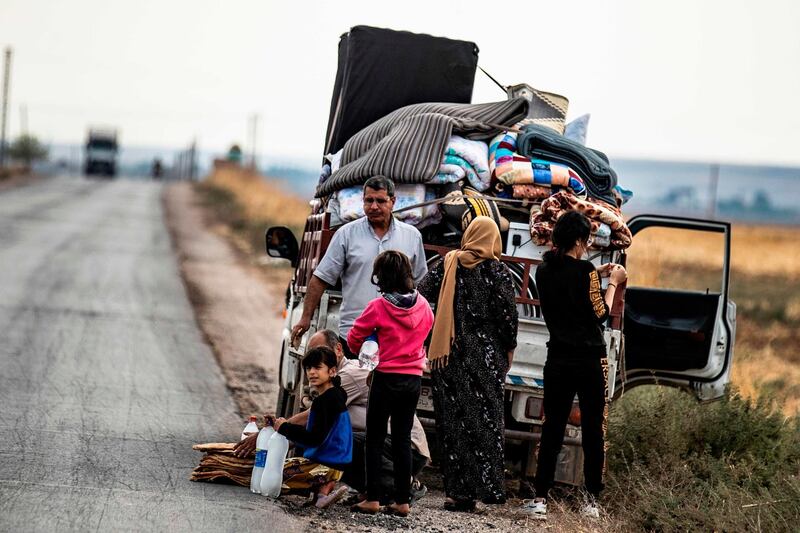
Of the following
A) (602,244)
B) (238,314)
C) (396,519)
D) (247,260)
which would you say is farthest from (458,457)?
(247,260)

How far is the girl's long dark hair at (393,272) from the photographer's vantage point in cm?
690

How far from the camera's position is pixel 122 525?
611 cm

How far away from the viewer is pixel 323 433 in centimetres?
705

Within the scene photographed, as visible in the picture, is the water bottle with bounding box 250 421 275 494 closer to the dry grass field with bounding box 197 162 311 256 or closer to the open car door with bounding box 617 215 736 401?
the open car door with bounding box 617 215 736 401

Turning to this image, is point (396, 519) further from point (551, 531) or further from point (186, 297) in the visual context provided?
point (186, 297)

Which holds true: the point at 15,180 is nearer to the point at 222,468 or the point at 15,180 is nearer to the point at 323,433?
the point at 222,468

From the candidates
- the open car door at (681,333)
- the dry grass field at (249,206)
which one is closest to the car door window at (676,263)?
the open car door at (681,333)

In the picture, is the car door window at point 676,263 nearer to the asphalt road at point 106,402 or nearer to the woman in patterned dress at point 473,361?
the woman in patterned dress at point 473,361

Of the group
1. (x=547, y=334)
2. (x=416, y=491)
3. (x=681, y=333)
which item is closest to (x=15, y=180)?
(x=681, y=333)

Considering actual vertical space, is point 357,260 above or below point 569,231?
below

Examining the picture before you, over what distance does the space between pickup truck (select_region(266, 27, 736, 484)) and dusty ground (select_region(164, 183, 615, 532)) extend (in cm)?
60

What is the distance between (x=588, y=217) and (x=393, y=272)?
1.71 m

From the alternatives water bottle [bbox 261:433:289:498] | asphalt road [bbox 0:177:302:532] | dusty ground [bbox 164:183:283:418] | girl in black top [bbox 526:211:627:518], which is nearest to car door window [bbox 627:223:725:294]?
girl in black top [bbox 526:211:627:518]

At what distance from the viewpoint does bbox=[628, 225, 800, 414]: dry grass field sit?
603 inches
